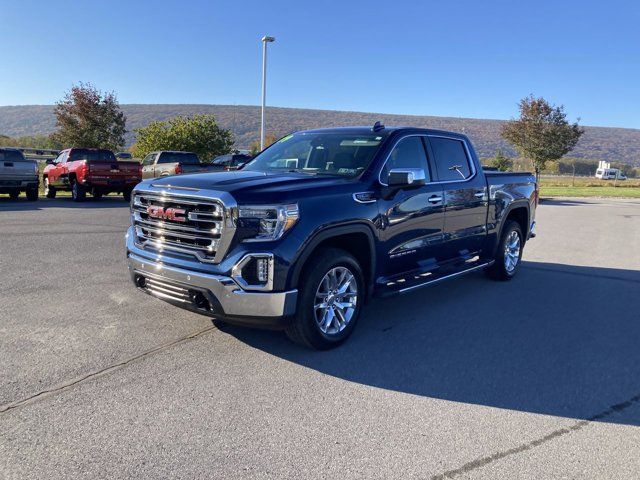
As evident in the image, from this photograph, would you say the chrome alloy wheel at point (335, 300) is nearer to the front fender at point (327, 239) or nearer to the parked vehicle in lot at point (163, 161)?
the front fender at point (327, 239)

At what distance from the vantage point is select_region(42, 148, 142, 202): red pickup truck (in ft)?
58.9

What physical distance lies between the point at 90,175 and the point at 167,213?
15.1 m

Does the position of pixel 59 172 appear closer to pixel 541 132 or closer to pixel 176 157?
pixel 176 157

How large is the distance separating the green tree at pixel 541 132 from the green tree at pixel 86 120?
1043 inches

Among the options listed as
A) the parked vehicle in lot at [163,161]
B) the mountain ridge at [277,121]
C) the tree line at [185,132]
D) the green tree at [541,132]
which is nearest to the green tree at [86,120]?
the tree line at [185,132]

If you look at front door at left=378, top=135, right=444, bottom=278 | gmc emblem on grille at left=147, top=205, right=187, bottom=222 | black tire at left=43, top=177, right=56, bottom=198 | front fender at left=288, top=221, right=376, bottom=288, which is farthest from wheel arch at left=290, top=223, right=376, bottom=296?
black tire at left=43, top=177, right=56, bottom=198

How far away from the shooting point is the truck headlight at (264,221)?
4008 mm

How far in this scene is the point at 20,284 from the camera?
6.26 m

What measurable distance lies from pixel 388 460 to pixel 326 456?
34 cm

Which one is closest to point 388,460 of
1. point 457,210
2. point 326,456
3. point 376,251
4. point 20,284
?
point 326,456

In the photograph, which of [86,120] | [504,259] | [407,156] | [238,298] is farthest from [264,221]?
[86,120]

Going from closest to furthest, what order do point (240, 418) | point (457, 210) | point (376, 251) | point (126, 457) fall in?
point (126, 457), point (240, 418), point (376, 251), point (457, 210)

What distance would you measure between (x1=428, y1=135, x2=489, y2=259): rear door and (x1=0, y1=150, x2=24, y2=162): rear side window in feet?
52.1

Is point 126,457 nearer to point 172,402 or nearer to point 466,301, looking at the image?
point 172,402
